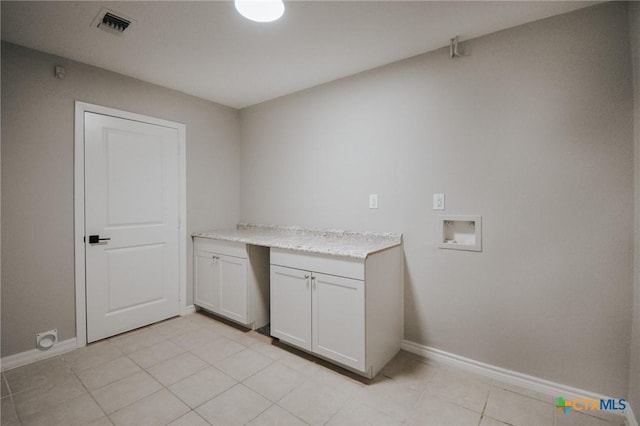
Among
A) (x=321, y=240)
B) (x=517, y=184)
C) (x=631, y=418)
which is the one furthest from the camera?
(x=321, y=240)

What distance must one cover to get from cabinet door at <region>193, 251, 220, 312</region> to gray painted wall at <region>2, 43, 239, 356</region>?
1053mm

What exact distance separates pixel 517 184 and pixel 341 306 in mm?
1453

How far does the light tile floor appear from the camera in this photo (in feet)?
5.35

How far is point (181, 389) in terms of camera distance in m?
1.89

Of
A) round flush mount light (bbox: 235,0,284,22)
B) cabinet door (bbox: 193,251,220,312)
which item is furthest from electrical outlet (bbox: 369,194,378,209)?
cabinet door (bbox: 193,251,220,312)

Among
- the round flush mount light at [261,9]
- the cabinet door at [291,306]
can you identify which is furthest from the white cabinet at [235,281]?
the round flush mount light at [261,9]

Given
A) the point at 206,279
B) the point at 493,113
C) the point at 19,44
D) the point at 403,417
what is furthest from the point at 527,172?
the point at 19,44

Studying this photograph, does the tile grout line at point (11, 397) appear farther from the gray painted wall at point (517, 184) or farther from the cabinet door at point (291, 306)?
the gray painted wall at point (517, 184)

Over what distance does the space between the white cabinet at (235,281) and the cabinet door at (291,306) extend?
35cm

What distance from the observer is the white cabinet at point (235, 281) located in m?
2.70

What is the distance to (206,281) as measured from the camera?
10.1 ft

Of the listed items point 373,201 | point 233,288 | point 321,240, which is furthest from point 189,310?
point 373,201

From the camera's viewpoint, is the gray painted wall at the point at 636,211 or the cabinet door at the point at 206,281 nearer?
the gray painted wall at the point at 636,211

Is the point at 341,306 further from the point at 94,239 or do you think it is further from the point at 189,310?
the point at 94,239
